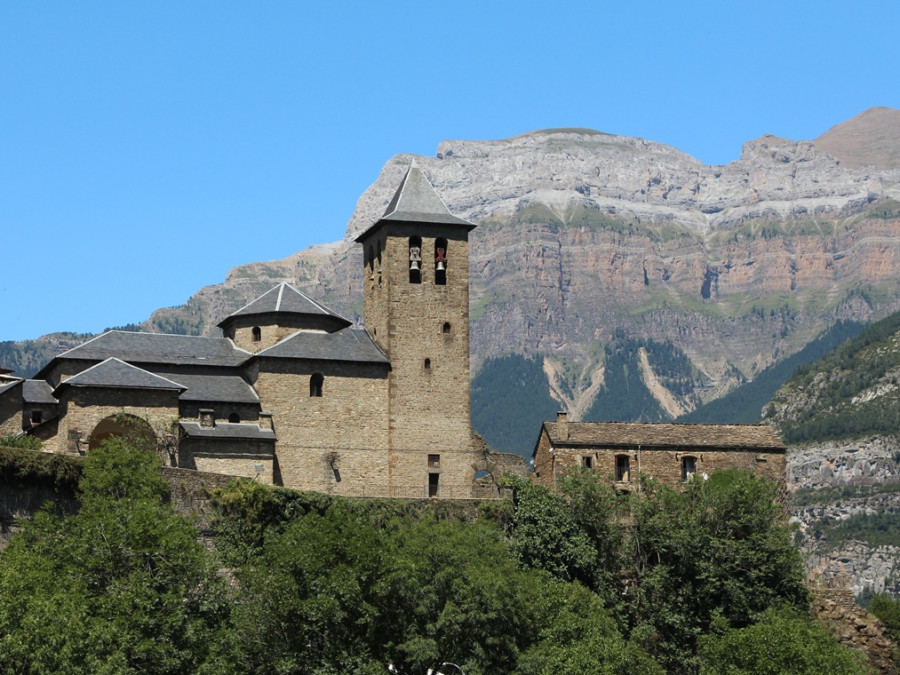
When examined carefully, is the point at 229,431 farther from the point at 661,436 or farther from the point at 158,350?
the point at 661,436

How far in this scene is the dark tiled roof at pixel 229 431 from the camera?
68812mm

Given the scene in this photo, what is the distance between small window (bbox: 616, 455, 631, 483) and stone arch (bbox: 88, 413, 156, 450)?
22592 mm

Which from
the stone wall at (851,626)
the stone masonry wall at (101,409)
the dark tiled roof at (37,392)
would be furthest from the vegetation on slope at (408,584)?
the dark tiled roof at (37,392)

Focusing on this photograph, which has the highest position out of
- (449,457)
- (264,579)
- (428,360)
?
(428,360)

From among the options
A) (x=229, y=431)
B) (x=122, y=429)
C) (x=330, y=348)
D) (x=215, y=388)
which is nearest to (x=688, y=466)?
(x=330, y=348)

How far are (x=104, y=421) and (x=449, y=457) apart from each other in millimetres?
16984

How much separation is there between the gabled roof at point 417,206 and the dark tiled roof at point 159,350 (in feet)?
32.3

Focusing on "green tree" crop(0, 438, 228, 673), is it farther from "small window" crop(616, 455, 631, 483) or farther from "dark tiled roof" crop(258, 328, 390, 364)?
"small window" crop(616, 455, 631, 483)

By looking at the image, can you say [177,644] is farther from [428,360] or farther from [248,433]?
[428,360]

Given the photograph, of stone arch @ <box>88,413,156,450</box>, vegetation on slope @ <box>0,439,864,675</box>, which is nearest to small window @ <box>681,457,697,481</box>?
vegetation on slope @ <box>0,439,864,675</box>

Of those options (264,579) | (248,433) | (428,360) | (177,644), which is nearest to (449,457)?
(428,360)

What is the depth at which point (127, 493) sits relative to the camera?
58656mm

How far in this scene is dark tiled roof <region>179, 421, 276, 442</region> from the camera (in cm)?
6881

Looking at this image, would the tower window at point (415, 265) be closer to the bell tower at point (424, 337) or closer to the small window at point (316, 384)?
the bell tower at point (424, 337)
